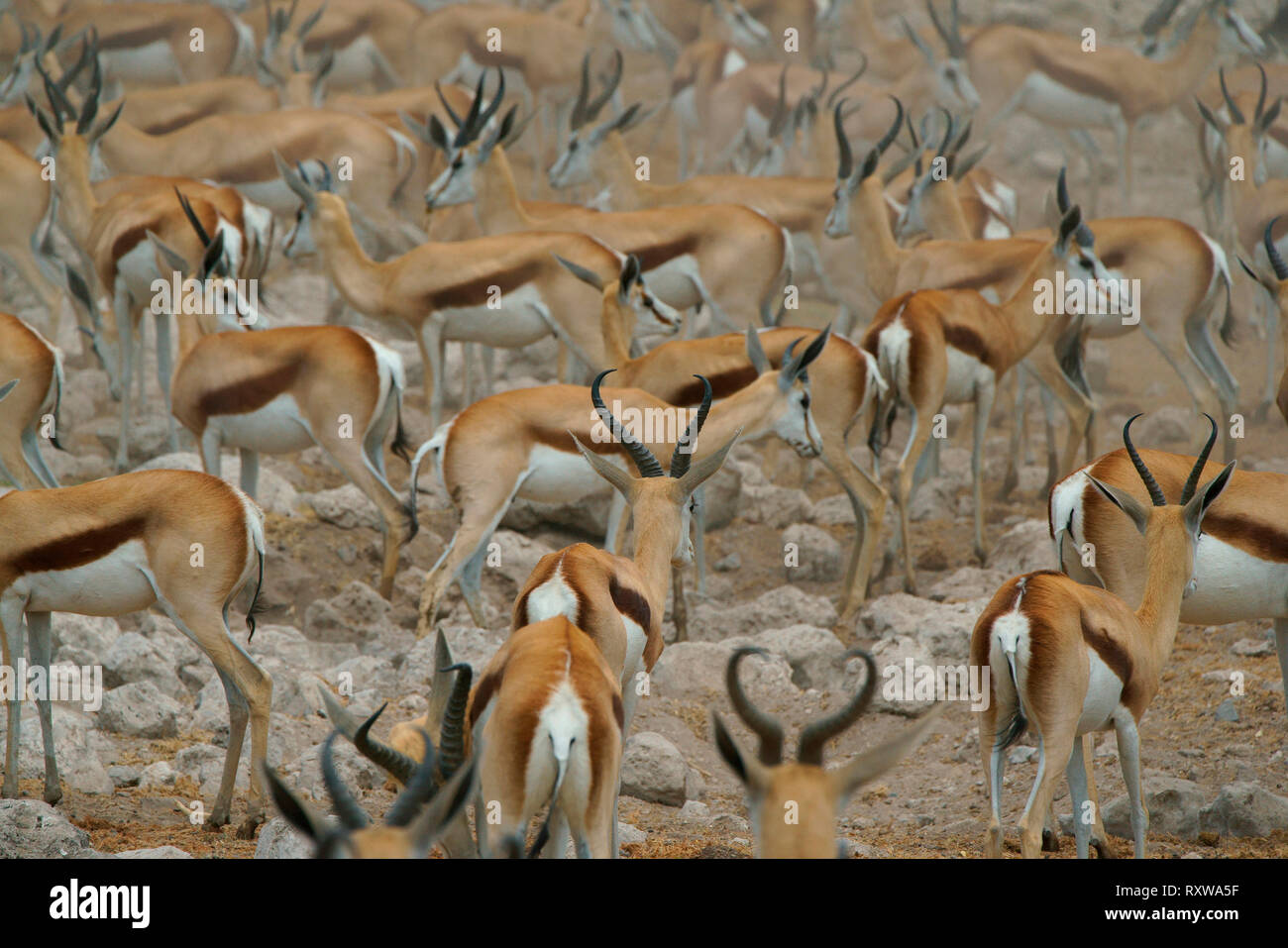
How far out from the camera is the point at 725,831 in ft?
19.2

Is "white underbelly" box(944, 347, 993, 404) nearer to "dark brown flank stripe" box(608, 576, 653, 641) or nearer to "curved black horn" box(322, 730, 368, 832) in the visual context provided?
"dark brown flank stripe" box(608, 576, 653, 641)

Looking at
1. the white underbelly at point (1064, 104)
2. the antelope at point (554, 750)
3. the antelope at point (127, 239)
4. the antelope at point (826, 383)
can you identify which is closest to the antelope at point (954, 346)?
the antelope at point (826, 383)

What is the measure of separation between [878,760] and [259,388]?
541cm

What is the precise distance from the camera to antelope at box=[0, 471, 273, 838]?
5.50m

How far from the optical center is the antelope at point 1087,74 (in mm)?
15312

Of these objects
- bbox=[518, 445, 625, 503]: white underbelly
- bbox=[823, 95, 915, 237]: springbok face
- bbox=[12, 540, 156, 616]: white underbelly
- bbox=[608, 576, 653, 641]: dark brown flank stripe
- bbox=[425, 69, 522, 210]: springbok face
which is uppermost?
bbox=[425, 69, 522, 210]: springbok face

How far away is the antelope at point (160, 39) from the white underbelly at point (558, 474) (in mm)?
10977

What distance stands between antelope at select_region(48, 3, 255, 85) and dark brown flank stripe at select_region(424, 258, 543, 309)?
859cm

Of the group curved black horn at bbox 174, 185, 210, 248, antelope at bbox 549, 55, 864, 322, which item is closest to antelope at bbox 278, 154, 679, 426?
curved black horn at bbox 174, 185, 210, 248

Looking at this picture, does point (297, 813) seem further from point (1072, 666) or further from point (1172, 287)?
point (1172, 287)

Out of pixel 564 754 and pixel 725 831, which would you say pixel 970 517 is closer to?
pixel 725 831

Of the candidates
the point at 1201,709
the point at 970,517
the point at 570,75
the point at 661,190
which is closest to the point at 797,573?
the point at 970,517

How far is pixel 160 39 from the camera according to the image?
648 inches

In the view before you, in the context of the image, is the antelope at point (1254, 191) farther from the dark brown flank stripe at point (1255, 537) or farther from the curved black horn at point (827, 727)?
the curved black horn at point (827, 727)
